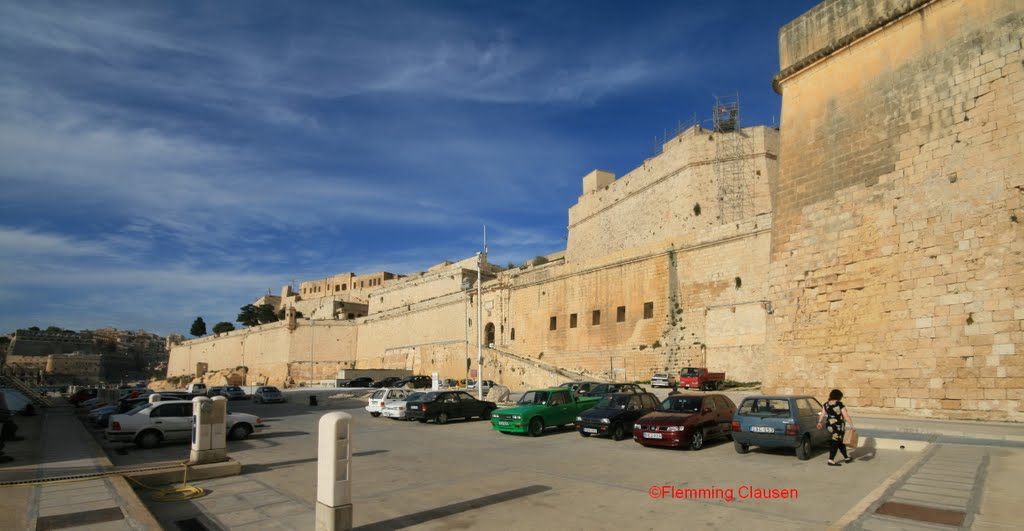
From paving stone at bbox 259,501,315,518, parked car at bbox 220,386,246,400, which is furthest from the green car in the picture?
parked car at bbox 220,386,246,400

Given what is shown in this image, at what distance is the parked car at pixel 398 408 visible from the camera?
65.2 feet

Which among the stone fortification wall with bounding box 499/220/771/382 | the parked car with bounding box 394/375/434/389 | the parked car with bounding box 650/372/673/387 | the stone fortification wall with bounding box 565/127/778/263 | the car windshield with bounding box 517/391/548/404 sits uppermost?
the stone fortification wall with bounding box 565/127/778/263

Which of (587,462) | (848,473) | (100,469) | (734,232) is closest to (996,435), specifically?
(848,473)

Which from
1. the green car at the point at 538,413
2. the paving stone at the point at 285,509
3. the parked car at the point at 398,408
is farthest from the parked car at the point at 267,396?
the paving stone at the point at 285,509

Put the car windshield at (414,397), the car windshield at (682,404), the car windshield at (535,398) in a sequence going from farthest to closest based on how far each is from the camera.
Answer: the car windshield at (414,397), the car windshield at (535,398), the car windshield at (682,404)

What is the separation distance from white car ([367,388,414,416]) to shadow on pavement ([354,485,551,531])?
13.9m

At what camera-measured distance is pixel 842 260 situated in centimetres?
1438

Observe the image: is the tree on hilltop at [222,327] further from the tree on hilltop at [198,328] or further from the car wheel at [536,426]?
the car wheel at [536,426]

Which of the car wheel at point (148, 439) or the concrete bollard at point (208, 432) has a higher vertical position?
the concrete bollard at point (208, 432)

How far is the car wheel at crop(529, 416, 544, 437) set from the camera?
48.1 feet

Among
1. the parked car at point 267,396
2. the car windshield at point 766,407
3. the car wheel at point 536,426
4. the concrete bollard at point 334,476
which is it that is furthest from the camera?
the parked car at point 267,396

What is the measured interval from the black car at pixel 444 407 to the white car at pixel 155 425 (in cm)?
542

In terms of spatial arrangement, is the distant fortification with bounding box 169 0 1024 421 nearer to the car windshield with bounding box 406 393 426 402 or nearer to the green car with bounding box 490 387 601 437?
the green car with bounding box 490 387 601 437

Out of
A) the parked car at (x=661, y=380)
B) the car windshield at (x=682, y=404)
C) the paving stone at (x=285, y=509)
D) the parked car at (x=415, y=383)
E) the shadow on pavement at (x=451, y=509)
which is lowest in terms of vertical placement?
the parked car at (x=415, y=383)
